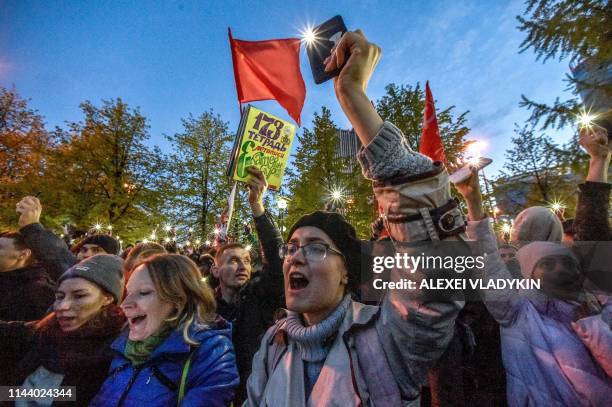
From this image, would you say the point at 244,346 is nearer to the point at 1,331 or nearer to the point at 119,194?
the point at 1,331

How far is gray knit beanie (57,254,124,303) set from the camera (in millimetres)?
2467

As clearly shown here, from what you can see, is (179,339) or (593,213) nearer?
(179,339)

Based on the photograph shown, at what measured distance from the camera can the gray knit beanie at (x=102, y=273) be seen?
2467 millimetres

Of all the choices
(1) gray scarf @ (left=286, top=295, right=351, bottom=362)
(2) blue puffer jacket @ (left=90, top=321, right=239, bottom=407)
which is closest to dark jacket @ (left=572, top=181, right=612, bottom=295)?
(1) gray scarf @ (left=286, top=295, right=351, bottom=362)

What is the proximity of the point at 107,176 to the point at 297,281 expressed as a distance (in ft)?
67.2

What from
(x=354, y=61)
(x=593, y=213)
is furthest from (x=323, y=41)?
(x=593, y=213)

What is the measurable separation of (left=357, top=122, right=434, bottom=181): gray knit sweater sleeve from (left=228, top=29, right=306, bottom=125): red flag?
4.09 meters

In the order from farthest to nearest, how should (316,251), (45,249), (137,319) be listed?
1. (45,249)
2. (137,319)
3. (316,251)

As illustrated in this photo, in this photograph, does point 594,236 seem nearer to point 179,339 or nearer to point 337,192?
point 179,339

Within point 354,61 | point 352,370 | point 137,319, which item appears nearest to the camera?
point 354,61

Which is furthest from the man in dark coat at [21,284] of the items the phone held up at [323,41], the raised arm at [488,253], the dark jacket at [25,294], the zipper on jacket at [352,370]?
the raised arm at [488,253]

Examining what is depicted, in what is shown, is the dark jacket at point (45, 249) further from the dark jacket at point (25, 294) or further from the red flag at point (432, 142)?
the red flag at point (432, 142)

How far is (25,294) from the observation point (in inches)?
125

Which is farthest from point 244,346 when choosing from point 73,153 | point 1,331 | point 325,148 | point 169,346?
point 73,153
